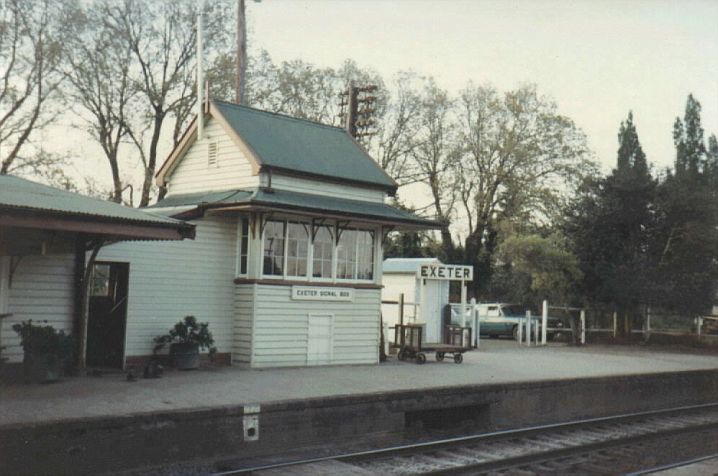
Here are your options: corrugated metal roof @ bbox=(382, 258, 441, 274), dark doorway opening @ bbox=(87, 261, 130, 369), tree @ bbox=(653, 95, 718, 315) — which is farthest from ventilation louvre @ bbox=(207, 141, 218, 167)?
tree @ bbox=(653, 95, 718, 315)

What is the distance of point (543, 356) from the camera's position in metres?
22.9

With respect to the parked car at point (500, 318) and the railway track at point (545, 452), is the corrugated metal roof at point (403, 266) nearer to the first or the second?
the parked car at point (500, 318)

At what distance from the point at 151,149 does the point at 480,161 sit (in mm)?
16870

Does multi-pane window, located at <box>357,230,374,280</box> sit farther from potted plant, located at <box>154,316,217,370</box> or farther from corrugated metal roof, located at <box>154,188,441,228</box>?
potted plant, located at <box>154,316,217,370</box>

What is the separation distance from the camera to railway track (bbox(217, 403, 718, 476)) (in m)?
10.5

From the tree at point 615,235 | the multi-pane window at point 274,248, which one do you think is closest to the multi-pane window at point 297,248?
the multi-pane window at point 274,248

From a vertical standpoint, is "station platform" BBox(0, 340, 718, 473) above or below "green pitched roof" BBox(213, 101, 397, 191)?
below

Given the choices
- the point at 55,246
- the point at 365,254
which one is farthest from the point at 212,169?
the point at 55,246

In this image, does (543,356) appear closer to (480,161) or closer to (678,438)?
(678,438)

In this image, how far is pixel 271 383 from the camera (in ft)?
44.5

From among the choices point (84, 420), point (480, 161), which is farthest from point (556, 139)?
point (84, 420)

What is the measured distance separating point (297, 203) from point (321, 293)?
7.04 feet

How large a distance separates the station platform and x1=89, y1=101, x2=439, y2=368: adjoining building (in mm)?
860

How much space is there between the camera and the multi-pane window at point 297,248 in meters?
16.7
